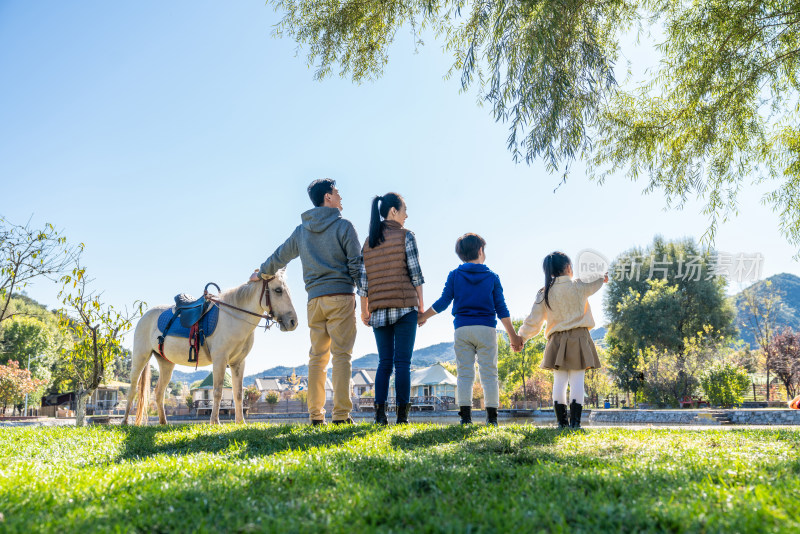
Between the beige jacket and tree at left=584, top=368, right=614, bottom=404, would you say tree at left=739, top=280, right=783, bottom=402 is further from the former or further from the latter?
the beige jacket

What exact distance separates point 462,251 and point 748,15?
19.0 feet

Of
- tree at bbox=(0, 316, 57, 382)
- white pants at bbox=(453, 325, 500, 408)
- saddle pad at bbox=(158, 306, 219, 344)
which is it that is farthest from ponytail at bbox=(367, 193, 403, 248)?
tree at bbox=(0, 316, 57, 382)

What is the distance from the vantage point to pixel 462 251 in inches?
245

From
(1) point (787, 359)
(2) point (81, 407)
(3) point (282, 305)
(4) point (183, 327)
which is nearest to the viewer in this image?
(3) point (282, 305)

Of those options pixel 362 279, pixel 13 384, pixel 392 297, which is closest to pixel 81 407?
pixel 362 279

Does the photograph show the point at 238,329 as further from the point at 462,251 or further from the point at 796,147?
the point at 796,147

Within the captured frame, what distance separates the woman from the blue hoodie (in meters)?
0.44

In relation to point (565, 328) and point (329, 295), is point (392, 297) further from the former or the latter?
point (565, 328)

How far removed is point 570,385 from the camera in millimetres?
5703

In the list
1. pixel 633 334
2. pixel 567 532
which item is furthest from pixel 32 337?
pixel 567 532

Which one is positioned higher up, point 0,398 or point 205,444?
point 205,444

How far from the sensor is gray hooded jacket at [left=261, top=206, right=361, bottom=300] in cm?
584

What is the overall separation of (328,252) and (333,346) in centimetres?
102

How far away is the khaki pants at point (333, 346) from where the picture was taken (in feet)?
18.8
